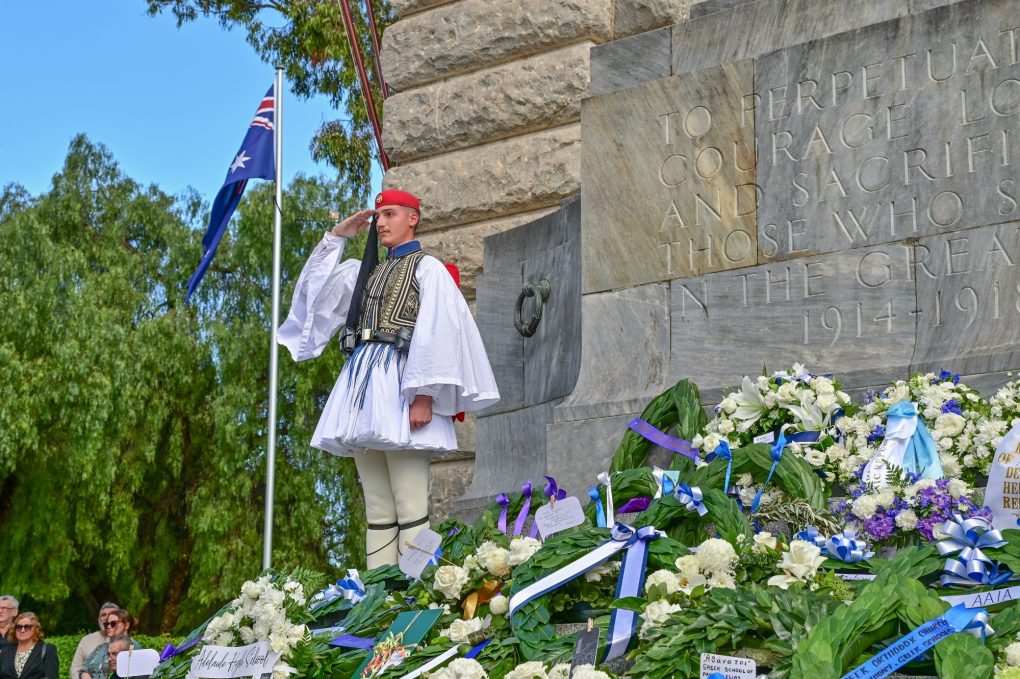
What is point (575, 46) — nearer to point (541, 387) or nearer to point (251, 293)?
point (541, 387)

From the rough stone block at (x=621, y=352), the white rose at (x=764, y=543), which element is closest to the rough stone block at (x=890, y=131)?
the rough stone block at (x=621, y=352)

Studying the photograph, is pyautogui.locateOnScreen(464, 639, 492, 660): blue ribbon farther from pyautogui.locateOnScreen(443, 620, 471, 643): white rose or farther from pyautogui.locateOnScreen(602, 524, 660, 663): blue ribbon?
pyautogui.locateOnScreen(602, 524, 660, 663): blue ribbon

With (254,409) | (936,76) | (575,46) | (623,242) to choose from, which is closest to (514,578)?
(623,242)

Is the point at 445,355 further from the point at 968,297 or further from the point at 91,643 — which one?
the point at 91,643

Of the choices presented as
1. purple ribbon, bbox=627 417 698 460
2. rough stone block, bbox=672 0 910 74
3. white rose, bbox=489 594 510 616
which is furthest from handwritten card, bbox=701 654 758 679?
rough stone block, bbox=672 0 910 74

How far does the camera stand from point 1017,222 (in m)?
4.87

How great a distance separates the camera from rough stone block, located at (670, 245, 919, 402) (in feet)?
16.5

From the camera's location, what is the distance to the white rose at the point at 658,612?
134 inches

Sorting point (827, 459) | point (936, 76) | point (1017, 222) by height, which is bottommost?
point (827, 459)

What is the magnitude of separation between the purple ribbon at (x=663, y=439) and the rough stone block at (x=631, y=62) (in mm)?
1649

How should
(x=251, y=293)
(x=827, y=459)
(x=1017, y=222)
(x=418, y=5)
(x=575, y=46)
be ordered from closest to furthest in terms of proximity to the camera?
(x=827, y=459)
(x=1017, y=222)
(x=575, y=46)
(x=418, y=5)
(x=251, y=293)

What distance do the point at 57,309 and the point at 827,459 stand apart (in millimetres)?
12428

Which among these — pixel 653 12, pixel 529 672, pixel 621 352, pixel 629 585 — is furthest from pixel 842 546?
pixel 653 12

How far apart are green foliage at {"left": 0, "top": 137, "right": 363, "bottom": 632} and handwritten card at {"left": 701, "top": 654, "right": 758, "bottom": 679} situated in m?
11.0
